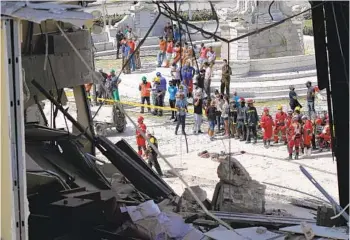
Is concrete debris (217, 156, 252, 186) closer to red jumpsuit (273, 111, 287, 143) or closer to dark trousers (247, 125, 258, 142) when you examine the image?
red jumpsuit (273, 111, 287, 143)

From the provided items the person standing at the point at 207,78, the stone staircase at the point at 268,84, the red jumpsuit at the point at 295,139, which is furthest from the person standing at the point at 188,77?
the red jumpsuit at the point at 295,139

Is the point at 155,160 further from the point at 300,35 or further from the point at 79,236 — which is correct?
the point at 300,35

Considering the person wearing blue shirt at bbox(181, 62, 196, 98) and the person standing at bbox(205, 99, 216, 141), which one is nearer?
the person standing at bbox(205, 99, 216, 141)

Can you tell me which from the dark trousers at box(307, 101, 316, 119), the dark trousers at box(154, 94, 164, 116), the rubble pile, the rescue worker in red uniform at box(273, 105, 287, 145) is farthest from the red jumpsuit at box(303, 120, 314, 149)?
the rubble pile

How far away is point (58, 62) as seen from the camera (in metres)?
11.2

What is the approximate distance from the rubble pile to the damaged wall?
3157 mm

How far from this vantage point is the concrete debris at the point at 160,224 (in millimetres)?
8078

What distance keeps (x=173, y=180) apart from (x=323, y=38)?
9.69 meters

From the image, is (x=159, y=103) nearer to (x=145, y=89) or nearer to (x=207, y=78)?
(x=145, y=89)

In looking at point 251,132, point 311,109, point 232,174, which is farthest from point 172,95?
point 232,174

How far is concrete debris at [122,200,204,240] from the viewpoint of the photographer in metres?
8.08

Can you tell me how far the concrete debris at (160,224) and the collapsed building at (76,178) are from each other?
0.04 ft

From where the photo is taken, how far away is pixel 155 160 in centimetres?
1747

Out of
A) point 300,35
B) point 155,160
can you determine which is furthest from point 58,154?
point 300,35
